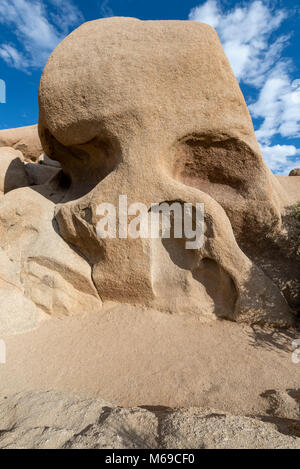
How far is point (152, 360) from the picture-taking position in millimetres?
3230

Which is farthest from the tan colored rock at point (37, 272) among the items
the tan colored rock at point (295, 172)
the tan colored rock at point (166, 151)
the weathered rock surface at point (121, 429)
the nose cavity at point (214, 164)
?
the tan colored rock at point (295, 172)

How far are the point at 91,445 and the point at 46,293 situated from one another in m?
2.91

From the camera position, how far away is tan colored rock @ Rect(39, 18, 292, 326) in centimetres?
398

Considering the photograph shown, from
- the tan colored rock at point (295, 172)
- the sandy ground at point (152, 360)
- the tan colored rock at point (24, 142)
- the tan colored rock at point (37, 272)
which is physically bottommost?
the sandy ground at point (152, 360)

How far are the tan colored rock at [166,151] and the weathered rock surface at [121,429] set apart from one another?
198 centimetres

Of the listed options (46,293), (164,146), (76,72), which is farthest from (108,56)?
(46,293)

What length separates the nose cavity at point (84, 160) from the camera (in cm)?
459

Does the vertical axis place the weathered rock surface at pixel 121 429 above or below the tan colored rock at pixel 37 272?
below

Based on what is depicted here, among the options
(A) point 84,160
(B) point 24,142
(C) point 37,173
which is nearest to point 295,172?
(A) point 84,160

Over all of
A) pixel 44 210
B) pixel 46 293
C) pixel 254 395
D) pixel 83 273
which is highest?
pixel 44 210

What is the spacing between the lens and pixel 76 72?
4.29 meters

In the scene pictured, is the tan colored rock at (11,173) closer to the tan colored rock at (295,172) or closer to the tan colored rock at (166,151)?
the tan colored rock at (166,151)

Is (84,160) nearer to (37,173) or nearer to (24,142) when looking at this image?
(37,173)
